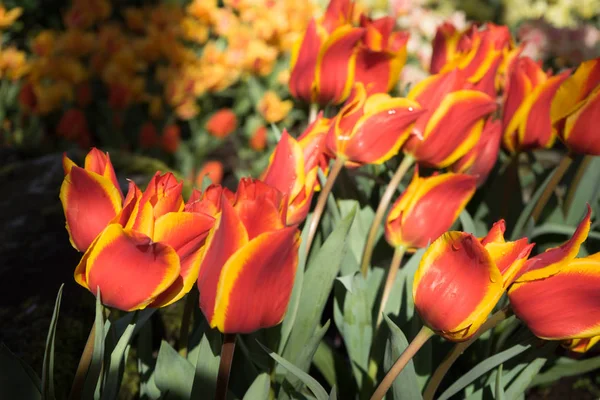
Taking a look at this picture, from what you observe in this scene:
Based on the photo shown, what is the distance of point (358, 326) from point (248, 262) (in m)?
0.42

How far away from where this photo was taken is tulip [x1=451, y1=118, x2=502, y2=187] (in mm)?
1041

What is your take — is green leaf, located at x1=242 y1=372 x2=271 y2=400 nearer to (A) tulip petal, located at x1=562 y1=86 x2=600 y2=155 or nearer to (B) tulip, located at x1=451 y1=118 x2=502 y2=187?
(B) tulip, located at x1=451 y1=118 x2=502 y2=187

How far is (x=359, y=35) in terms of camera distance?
1.04 m

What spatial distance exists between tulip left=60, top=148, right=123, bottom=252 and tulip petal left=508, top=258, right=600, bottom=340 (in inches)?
16.8

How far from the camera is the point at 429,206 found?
93cm

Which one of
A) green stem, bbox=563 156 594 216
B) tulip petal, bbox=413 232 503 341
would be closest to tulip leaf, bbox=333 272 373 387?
tulip petal, bbox=413 232 503 341

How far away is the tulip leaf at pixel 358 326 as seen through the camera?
0.99 meters

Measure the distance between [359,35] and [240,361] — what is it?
0.52 meters

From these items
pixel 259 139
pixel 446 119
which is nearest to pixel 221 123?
pixel 259 139

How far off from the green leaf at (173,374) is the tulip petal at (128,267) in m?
0.17

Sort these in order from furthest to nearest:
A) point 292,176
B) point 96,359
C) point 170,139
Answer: point 170,139, point 292,176, point 96,359

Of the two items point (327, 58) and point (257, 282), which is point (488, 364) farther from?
point (327, 58)

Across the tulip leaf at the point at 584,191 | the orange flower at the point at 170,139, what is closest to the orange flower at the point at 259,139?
the orange flower at the point at 170,139

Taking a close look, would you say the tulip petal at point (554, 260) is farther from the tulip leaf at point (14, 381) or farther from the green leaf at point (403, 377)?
the tulip leaf at point (14, 381)
